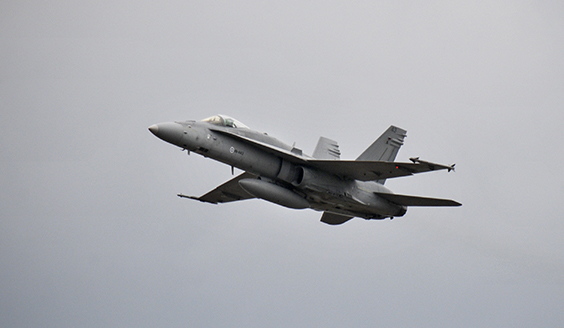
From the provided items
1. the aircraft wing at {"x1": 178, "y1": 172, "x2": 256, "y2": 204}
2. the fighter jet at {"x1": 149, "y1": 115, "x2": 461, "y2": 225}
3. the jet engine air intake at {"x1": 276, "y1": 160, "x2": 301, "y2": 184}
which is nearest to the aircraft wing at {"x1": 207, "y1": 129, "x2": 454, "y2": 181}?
the fighter jet at {"x1": 149, "y1": 115, "x2": 461, "y2": 225}

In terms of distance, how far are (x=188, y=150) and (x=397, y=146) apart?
11.1 metres

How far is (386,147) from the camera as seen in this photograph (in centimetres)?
3094

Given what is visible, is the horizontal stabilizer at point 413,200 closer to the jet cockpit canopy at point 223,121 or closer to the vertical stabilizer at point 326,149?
the vertical stabilizer at point 326,149

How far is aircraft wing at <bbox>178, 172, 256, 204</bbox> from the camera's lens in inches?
1250

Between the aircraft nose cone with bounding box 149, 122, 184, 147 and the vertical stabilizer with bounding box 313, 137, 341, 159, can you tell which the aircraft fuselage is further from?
the vertical stabilizer with bounding box 313, 137, 341, 159

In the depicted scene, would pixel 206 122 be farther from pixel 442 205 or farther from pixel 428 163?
pixel 442 205

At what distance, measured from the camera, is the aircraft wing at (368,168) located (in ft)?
84.5

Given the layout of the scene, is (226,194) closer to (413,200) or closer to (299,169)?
(299,169)

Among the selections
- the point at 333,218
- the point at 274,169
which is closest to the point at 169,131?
the point at 274,169

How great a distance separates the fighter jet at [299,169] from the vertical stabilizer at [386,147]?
1519 millimetres

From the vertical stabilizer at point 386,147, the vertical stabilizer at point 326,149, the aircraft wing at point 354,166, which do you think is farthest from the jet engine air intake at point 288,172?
the vertical stabilizer at point 386,147

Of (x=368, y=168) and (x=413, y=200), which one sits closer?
(x=368, y=168)

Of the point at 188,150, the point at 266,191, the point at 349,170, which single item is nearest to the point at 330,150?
the point at 349,170

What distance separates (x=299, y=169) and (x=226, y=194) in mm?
6677
